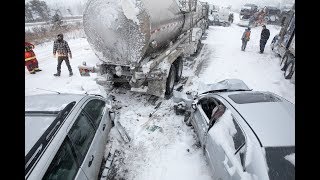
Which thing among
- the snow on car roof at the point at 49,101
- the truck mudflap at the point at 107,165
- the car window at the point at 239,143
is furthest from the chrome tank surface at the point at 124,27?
the car window at the point at 239,143

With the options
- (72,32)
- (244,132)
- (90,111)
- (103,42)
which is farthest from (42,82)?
(72,32)

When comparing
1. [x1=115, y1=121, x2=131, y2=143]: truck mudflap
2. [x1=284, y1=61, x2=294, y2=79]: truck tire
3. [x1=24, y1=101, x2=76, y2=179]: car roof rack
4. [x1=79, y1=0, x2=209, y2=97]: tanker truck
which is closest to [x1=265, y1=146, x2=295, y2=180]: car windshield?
[x1=24, y1=101, x2=76, y2=179]: car roof rack

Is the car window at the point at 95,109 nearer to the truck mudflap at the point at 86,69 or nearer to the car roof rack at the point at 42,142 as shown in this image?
the car roof rack at the point at 42,142

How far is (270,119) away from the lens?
340 cm

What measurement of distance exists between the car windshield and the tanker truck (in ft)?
12.8

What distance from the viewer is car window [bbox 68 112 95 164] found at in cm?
318

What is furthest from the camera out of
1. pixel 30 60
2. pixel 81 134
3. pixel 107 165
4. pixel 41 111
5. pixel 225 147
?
pixel 30 60

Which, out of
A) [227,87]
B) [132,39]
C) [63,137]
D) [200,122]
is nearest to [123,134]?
[200,122]

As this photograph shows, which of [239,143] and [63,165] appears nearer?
[63,165]

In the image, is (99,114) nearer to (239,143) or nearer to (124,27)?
(124,27)

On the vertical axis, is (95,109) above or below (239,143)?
above

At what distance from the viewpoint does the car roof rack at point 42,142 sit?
7.57ft

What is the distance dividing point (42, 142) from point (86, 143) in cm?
96
